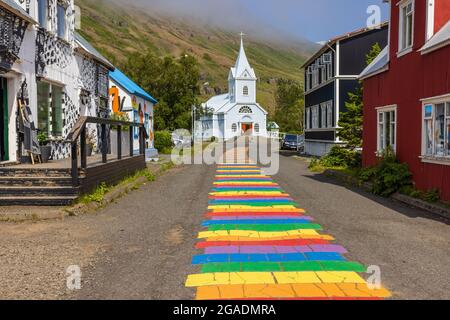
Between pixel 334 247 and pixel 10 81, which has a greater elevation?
pixel 10 81

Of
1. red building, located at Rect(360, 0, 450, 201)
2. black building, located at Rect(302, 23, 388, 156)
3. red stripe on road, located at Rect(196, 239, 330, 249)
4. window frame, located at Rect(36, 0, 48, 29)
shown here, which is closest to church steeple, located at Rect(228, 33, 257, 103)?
black building, located at Rect(302, 23, 388, 156)

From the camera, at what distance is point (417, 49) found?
1389 centimetres

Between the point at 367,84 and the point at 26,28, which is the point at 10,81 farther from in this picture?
the point at 367,84

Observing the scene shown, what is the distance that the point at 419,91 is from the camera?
1370 cm

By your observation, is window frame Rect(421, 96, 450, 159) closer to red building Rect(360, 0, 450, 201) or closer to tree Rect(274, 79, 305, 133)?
red building Rect(360, 0, 450, 201)

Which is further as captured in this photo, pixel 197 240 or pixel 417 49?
pixel 417 49

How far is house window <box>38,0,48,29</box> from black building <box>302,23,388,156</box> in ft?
60.4

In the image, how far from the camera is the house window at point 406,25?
14.8 metres

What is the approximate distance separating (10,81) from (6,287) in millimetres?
8439

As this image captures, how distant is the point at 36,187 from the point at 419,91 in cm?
1017

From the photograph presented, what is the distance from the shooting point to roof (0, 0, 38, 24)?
38.3ft

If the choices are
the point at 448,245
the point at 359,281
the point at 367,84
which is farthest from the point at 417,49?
the point at 359,281

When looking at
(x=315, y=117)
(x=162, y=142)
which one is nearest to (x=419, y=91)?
(x=315, y=117)
